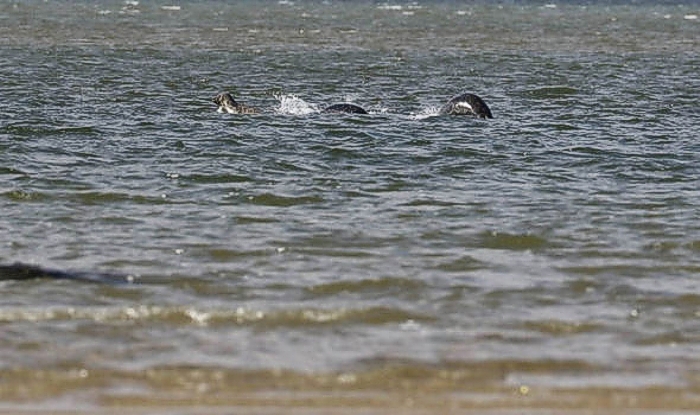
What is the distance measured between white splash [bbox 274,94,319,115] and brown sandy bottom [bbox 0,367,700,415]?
1746 centimetres

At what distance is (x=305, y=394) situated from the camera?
905 cm

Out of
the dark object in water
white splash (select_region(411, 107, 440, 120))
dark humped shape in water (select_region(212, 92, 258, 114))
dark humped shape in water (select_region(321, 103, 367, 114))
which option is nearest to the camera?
the dark object in water

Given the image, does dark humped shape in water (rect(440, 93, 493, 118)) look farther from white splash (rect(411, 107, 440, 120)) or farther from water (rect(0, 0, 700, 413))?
water (rect(0, 0, 700, 413))

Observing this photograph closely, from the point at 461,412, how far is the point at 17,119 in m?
17.2

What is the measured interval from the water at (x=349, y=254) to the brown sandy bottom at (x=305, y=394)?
2cm

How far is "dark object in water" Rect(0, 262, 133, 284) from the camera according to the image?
41.0 feet

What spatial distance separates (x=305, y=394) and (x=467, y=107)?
58.6 ft

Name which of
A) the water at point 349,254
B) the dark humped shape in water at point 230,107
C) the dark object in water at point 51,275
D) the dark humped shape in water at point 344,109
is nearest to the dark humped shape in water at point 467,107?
the water at point 349,254

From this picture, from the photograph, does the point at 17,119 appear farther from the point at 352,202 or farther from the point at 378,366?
the point at 378,366

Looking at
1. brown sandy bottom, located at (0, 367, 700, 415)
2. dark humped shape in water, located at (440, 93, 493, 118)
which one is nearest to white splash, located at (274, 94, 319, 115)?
dark humped shape in water, located at (440, 93, 493, 118)

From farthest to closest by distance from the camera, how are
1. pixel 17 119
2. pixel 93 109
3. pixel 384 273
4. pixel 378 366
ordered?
pixel 93 109
pixel 17 119
pixel 384 273
pixel 378 366

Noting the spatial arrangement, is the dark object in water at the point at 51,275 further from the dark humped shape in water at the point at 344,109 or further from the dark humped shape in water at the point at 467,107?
the dark humped shape in water at the point at 467,107

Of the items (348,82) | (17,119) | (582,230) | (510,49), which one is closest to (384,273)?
(582,230)

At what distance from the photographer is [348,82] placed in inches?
1459
